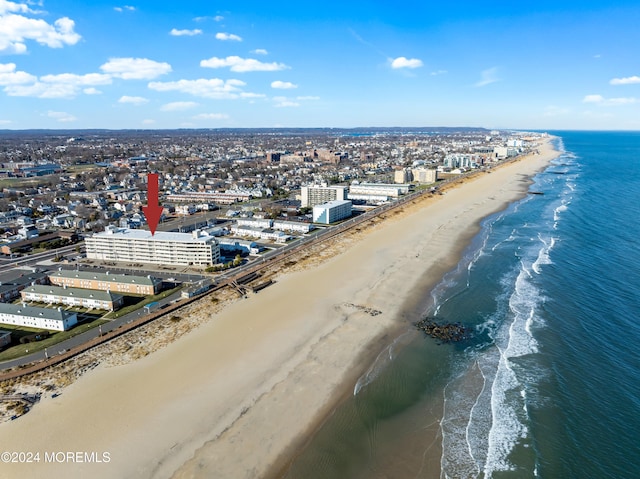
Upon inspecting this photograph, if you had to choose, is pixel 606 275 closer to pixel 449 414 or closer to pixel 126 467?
pixel 449 414

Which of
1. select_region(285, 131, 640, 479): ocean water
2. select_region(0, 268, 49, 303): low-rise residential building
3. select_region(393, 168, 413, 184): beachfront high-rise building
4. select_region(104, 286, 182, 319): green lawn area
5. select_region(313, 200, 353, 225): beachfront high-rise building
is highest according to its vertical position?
select_region(393, 168, 413, 184): beachfront high-rise building

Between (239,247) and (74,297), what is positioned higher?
(239,247)

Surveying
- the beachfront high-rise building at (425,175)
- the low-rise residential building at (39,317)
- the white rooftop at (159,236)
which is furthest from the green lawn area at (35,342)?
the beachfront high-rise building at (425,175)

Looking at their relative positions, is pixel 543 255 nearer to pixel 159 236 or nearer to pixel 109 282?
pixel 159 236

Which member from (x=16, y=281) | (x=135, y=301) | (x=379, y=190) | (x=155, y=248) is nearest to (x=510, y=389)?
(x=135, y=301)

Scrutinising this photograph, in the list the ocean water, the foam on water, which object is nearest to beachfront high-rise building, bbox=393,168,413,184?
the ocean water

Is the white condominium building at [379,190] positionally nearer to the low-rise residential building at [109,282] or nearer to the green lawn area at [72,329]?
the low-rise residential building at [109,282]

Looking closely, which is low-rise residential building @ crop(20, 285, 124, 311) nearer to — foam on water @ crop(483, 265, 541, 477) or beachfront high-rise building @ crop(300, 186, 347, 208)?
foam on water @ crop(483, 265, 541, 477)
